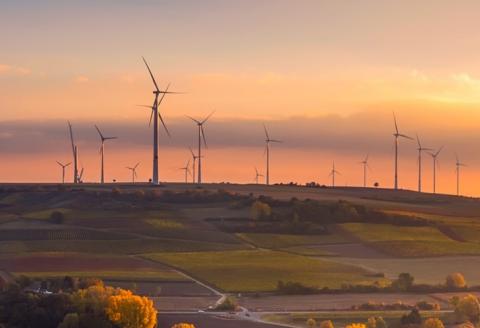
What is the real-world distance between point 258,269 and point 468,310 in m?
33.3

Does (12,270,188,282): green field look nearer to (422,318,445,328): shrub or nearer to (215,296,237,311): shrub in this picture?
(215,296,237,311): shrub

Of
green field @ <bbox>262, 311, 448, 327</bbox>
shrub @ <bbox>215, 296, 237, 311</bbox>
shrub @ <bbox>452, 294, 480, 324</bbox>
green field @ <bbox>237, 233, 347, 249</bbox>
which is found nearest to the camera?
green field @ <bbox>262, 311, 448, 327</bbox>

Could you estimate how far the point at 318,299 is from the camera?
116 m

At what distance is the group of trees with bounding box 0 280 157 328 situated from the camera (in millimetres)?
92562

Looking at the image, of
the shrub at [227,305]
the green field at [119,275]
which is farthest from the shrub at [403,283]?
the green field at [119,275]

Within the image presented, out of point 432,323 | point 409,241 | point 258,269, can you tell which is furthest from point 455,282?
point 409,241

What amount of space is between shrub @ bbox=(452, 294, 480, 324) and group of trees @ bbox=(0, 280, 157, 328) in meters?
27.2

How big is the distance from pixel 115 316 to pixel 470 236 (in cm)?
8747

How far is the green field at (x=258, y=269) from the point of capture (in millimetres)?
124875

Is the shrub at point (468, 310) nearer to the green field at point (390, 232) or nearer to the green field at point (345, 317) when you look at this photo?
the green field at point (345, 317)

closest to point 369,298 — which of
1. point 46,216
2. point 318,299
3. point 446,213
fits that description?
point 318,299

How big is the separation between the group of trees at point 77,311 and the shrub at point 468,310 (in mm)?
27207

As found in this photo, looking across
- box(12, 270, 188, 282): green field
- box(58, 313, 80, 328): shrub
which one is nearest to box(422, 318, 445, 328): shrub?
box(58, 313, 80, 328): shrub

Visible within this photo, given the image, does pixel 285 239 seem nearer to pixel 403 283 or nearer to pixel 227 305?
pixel 403 283
